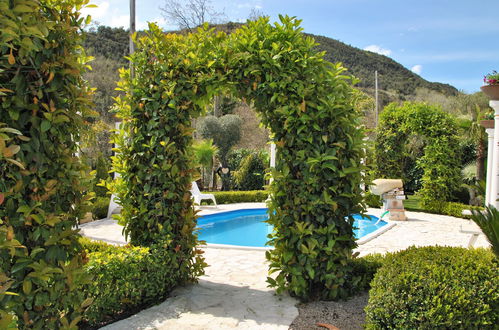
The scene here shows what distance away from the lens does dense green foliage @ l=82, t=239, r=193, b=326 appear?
142 inches

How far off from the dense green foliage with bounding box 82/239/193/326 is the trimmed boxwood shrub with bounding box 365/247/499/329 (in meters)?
2.25

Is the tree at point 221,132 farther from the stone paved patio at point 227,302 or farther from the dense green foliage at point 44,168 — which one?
the dense green foliage at point 44,168

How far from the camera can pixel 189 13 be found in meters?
24.1

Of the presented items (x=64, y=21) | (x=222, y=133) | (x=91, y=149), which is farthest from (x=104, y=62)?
(x=64, y=21)

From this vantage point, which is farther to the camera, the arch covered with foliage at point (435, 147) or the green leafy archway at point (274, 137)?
the arch covered with foliage at point (435, 147)

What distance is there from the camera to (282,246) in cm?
425

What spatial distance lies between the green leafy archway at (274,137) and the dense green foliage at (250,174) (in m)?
11.7

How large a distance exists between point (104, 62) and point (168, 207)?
2466cm

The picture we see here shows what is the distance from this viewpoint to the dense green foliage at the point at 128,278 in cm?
360

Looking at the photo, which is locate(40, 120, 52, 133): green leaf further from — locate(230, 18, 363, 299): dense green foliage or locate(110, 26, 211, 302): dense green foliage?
locate(230, 18, 363, 299): dense green foliage

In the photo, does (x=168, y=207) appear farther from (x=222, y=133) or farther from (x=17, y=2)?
(x=222, y=133)

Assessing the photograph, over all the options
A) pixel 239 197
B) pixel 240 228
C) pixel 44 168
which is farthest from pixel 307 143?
pixel 239 197

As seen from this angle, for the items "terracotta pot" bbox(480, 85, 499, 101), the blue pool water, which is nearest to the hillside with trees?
the blue pool water

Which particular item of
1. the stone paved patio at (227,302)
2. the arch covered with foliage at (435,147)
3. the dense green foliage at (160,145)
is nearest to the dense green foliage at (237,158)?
the arch covered with foliage at (435,147)
